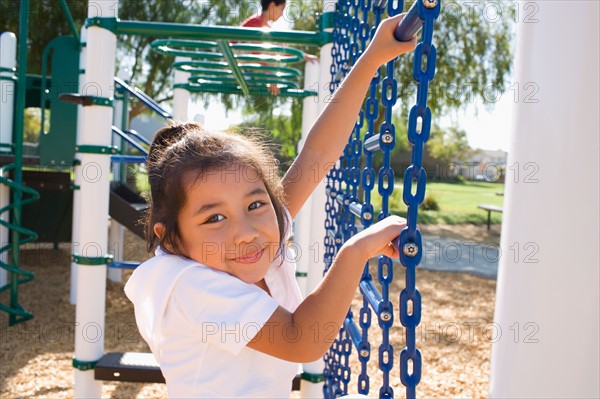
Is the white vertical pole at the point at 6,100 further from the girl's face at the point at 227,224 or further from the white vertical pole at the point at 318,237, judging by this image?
the girl's face at the point at 227,224

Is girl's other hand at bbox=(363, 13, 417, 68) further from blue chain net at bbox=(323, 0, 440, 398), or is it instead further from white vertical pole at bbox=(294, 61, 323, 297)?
white vertical pole at bbox=(294, 61, 323, 297)

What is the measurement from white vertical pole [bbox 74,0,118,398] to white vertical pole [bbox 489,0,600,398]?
2.06 metres


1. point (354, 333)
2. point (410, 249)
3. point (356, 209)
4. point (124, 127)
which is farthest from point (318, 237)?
point (124, 127)

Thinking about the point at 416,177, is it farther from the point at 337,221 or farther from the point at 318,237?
the point at 318,237

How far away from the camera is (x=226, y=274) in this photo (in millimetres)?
1209

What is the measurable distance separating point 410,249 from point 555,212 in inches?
11.4

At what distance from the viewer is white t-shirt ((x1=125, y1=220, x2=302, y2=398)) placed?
1.13 metres

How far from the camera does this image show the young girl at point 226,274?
1121 mm

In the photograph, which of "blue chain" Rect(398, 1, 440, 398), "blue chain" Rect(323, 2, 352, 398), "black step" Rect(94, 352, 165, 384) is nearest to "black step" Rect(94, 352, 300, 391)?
"black step" Rect(94, 352, 165, 384)

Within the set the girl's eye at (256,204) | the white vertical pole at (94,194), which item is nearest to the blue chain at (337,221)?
the girl's eye at (256,204)

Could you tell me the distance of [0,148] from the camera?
210 inches

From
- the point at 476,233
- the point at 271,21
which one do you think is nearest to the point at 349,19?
the point at 271,21

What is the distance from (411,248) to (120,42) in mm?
11827

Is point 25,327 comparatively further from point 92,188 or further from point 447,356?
point 447,356
